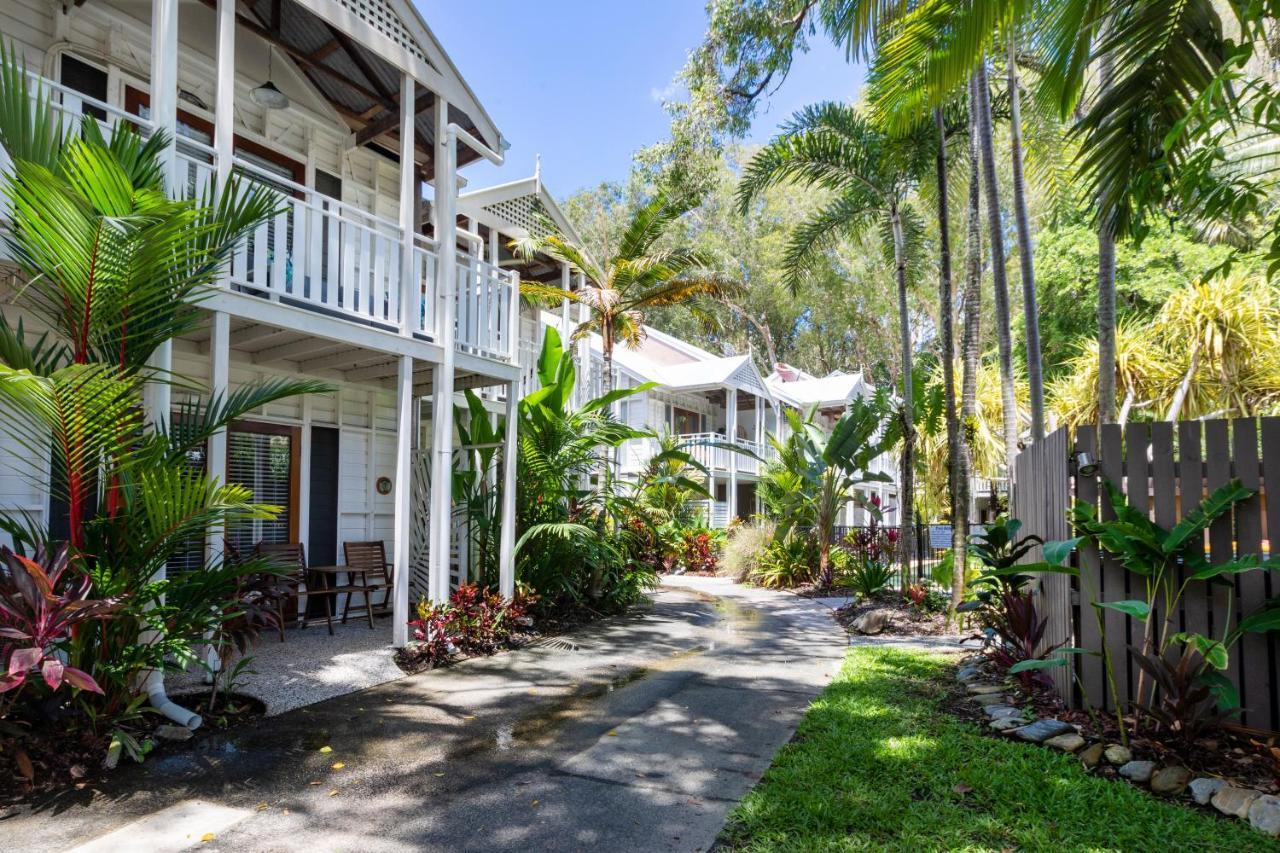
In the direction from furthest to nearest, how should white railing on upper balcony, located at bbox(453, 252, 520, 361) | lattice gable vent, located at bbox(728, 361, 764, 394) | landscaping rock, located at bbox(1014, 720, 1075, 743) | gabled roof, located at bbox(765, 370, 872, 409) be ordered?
gabled roof, located at bbox(765, 370, 872, 409), lattice gable vent, located at bbox(728, 361, 764, 394), white railing on upper balcony, located at bbox(453, 252, 520, 361), landscaping rock, located at bbox(1014, 720, 1075, 743)

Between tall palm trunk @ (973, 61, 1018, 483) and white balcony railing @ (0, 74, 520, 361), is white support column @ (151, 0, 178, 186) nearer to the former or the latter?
white balcony railing @ (0, 74, 520, 361)

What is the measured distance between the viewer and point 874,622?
957 cm

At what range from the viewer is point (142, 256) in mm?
4426

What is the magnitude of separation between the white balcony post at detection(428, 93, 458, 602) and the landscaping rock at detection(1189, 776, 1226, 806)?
613cm

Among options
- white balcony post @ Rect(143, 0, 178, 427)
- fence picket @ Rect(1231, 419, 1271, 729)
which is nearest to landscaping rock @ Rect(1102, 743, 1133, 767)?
fence picket @ Rect(1231, 419, 1271, 729)

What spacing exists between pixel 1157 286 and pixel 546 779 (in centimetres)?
2004

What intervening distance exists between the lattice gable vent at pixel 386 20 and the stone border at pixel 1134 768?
25.9 feet

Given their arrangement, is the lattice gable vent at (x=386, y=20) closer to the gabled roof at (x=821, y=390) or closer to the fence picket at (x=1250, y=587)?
the fence picket at (x=1250, y=587)

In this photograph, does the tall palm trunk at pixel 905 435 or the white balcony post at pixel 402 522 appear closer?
the white balcony post at pixel 402 522

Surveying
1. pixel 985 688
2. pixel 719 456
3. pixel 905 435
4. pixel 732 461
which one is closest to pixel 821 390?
pixel 732 461

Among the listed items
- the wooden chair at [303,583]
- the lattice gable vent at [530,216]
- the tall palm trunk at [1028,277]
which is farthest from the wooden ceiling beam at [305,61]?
the tall palm trunk at [1028,277]

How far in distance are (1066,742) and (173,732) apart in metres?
5.68

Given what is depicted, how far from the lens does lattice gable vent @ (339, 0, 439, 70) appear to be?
7.04m

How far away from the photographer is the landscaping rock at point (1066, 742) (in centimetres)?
464
